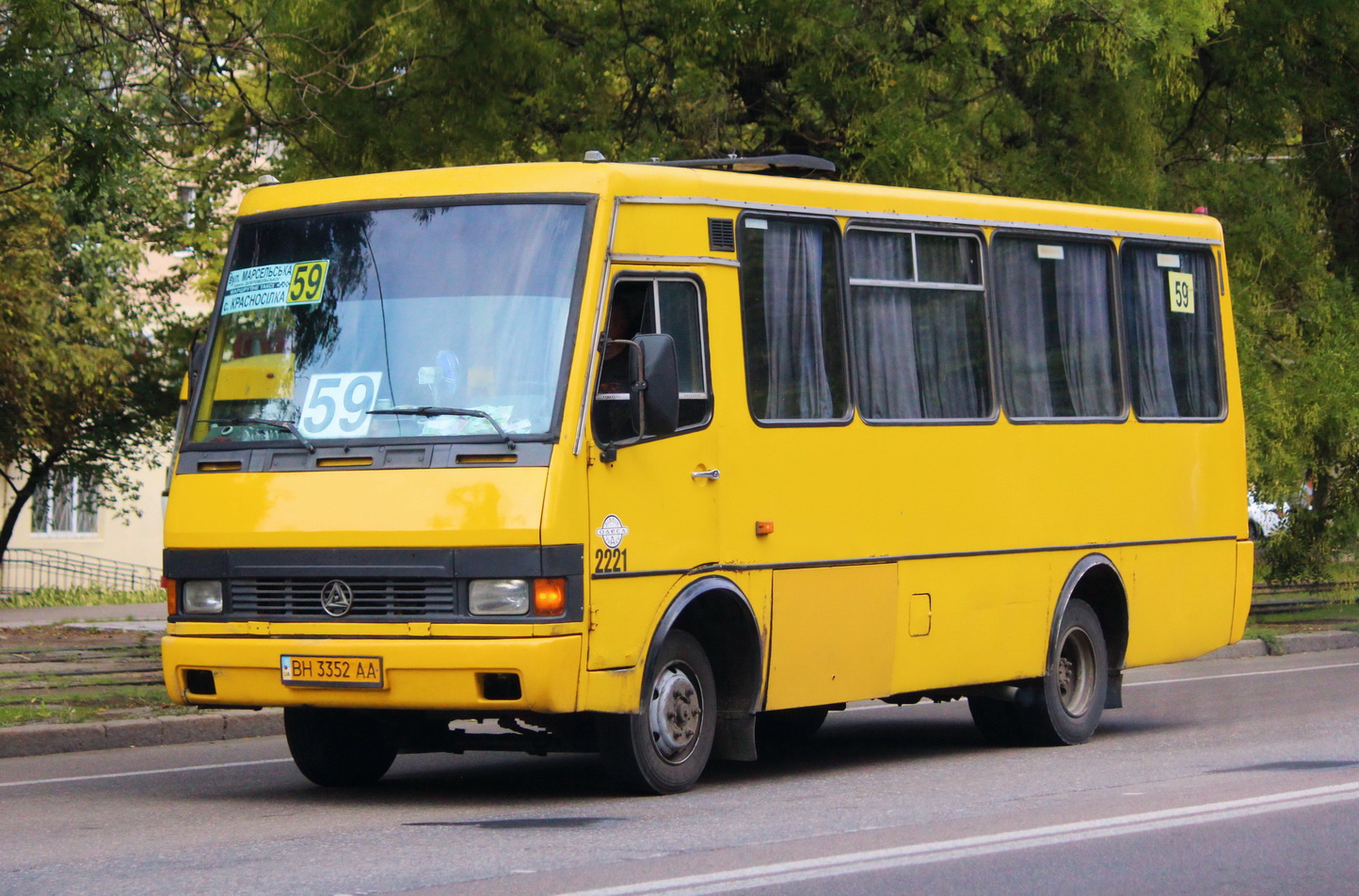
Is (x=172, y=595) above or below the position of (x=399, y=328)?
below

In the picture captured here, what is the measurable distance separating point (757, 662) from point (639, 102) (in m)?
8.65

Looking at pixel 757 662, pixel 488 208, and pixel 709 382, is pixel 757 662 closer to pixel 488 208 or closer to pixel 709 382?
pixel 709 382

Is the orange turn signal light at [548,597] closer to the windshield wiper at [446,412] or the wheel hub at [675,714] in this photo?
the windshield wiper at [446,412]

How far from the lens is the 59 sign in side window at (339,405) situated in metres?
9.74

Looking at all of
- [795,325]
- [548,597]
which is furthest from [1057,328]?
[548,597]

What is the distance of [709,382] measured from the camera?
33.7 ft

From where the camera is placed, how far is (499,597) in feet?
30.3

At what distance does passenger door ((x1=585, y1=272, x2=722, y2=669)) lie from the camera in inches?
374

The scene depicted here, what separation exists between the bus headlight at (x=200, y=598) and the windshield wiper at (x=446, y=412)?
116 cm

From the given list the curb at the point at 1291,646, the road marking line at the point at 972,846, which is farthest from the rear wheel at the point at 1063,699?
the curb at the point at 1291,646

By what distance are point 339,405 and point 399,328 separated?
0.46 metres

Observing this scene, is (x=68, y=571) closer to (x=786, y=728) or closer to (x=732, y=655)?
(x=786, y=728)

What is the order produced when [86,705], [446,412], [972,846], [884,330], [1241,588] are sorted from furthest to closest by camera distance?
1. [86,705]
2. [1241,588]
3. [884,330]
4. [446,412]
5. [972,846]

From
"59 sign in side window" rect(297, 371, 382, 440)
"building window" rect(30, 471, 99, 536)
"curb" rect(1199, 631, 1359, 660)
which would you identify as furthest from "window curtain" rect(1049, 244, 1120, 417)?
"building window" rect(30, 471, 99, 536)
